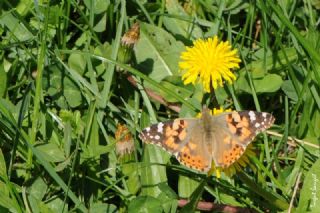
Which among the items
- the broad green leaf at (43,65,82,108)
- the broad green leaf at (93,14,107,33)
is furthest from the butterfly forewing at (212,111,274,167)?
the broad green leaf at (93,14,107,33)

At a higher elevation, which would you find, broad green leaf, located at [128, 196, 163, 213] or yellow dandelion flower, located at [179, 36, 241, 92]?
yellow dandelion flower, located at [179, 36, 241, 92]

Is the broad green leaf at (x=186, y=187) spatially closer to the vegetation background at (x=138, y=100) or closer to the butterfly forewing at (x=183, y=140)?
the vegetation background at (x=138, y=100)

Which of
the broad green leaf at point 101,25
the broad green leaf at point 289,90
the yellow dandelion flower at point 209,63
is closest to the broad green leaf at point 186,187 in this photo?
the yellow dandelion flower at point 209,63

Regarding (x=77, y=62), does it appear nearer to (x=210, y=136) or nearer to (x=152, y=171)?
(x=152, y=171)

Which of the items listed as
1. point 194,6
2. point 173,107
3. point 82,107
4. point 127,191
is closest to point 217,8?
point 194,6

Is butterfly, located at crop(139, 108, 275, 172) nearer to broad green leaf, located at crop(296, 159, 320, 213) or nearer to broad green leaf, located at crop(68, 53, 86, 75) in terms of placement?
broad green leaf, located at crop(296, 159, 320, 213)

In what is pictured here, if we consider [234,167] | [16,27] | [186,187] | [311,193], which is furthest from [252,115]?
[16,27]

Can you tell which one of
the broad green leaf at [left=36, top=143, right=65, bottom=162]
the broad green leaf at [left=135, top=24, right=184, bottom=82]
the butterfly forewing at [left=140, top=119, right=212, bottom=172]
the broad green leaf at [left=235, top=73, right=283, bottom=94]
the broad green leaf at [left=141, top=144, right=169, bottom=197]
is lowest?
the broad green leaf at [left=141, top=144, right=169, bottom=197]
